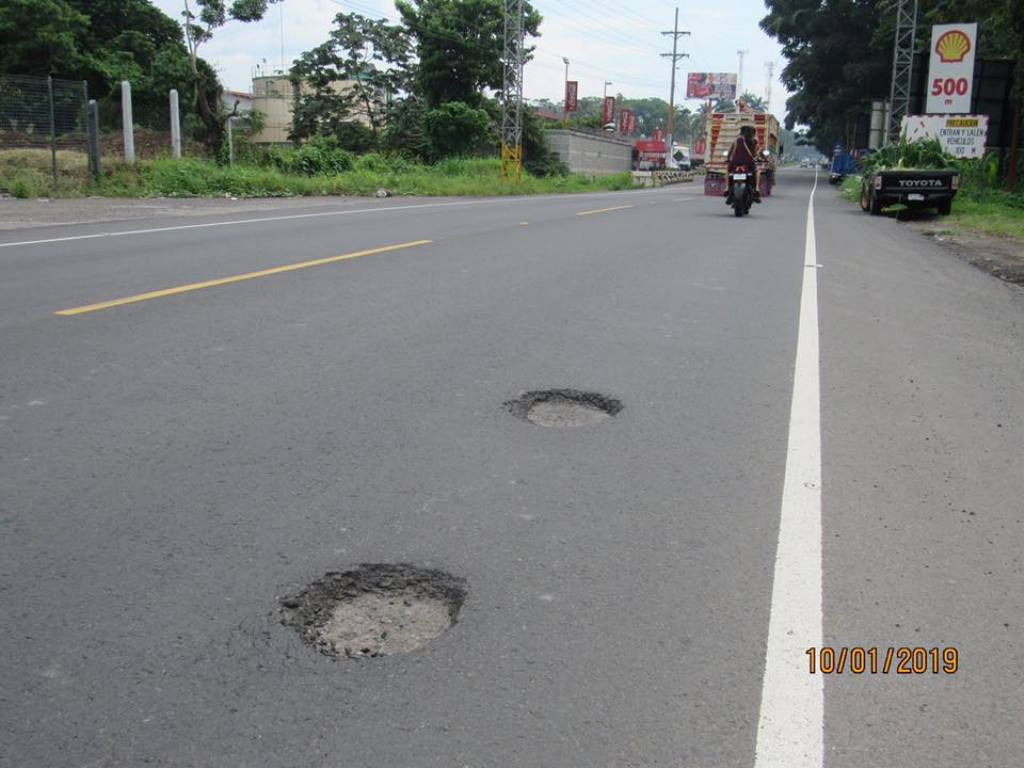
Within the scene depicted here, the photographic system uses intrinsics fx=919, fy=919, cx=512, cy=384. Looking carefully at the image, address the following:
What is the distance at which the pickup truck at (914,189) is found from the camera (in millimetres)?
21375

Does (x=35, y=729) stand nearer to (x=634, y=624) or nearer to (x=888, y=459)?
(x=634, y=624)

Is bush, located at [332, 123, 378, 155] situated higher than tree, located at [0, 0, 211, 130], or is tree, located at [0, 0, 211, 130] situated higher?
tree, located at [0, 0, 211, 130]

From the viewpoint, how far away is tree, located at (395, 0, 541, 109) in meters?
46.6

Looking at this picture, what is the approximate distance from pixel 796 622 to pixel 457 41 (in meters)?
47.5

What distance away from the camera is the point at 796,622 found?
9.55ft

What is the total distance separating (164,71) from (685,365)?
3936 cm

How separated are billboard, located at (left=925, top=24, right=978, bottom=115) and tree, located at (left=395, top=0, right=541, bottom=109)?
2323 centimetres

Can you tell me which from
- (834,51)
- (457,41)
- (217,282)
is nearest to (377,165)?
(457,41)

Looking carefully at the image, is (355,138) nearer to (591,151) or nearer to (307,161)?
(307,161)

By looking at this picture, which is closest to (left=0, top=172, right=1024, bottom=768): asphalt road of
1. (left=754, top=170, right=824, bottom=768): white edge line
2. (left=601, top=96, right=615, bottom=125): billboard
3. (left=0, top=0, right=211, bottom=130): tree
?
(left=754, top=170, right=824, bottom=768): white edge line

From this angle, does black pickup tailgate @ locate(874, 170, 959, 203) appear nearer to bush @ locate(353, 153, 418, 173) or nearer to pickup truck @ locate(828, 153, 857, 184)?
bush @ locate(353, 153, 418, 173)

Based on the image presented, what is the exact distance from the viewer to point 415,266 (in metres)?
9.69

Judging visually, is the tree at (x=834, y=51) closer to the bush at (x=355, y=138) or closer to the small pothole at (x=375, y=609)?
the bush at (x=355, y=138)
